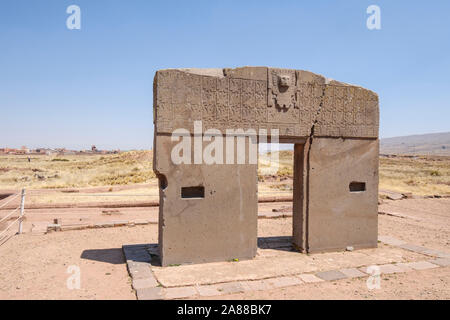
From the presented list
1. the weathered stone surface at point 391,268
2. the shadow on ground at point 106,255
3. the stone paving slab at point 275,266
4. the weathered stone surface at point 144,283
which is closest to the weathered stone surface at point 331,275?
the stone paving slab at point 275,266

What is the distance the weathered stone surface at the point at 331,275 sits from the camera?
550cm

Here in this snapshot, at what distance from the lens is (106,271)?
5785 mm

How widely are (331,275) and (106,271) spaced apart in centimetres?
403

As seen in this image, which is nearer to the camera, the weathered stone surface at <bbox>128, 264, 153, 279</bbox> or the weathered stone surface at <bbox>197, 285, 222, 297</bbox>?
the weathered stone surface at <bbox>197, 285, 222, 297</bbox>

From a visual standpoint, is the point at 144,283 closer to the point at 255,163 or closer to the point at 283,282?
the point at 283,282

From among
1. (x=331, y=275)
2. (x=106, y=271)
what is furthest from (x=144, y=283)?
(x=331, y=275)

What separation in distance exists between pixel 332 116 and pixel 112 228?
22.0 ft

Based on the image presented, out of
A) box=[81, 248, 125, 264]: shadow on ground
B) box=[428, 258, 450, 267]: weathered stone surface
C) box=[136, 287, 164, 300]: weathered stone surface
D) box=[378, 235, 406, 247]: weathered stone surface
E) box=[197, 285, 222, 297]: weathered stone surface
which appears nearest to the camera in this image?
box=[136, 287, 164, 300]: weathered stone surface

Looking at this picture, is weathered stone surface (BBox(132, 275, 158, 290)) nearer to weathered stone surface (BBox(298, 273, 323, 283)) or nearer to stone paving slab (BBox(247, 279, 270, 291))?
stone paving slab (BBox(247, 279, 270, 291))

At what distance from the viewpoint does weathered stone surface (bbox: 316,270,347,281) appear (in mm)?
5496

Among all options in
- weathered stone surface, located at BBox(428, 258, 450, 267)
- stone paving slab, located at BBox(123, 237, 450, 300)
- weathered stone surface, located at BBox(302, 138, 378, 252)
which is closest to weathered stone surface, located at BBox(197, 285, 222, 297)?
stone paving slab, located at BBox(123, 237, 450, 300)

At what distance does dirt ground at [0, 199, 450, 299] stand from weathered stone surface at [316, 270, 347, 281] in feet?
0.56

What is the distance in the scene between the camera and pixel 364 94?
23.2 ft

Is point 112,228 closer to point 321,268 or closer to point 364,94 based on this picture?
point 321,268
